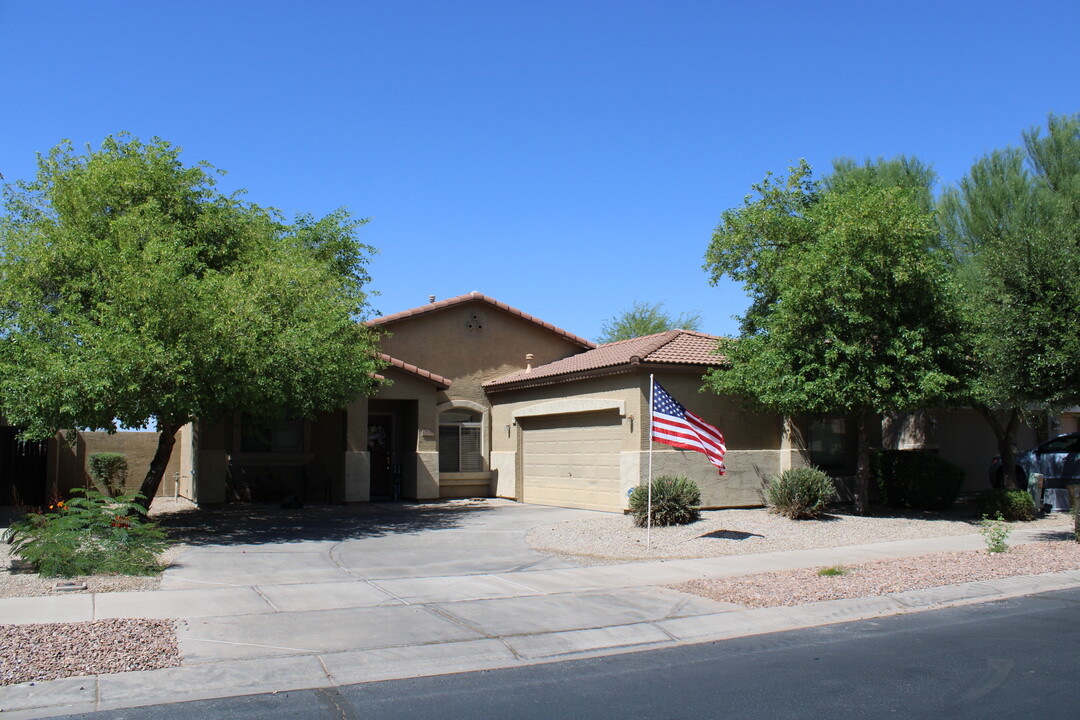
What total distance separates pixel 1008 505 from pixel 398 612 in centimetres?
1400

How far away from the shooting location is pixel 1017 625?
8734 millimetres

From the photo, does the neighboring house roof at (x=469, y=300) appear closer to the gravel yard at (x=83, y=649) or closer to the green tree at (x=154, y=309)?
the green tree at (x=154, y=309)

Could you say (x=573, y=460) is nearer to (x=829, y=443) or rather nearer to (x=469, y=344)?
(x=469, y=344)

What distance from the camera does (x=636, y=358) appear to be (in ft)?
60.2

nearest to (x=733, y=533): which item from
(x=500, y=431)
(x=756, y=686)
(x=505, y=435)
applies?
(x=756, y=686)

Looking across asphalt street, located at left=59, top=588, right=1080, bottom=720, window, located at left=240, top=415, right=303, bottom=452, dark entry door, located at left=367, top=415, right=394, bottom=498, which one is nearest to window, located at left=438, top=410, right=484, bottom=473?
dark entry door, located at left=367, top=415, right=394, bottom=498

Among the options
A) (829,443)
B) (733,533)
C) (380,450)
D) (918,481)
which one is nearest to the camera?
(733,533)

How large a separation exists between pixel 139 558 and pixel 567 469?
1202 centimetres

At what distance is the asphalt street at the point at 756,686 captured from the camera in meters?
6.00

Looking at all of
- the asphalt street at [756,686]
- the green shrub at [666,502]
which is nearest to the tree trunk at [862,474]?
the green shrub at [666,502]

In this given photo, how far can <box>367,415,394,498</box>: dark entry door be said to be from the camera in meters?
24.1

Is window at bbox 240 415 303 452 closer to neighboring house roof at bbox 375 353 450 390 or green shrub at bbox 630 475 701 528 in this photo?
neighboring house roof at bbox 375 353 450 390

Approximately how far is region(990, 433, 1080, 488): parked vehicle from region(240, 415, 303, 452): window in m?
17.8

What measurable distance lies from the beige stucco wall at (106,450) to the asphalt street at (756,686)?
17370 mm
